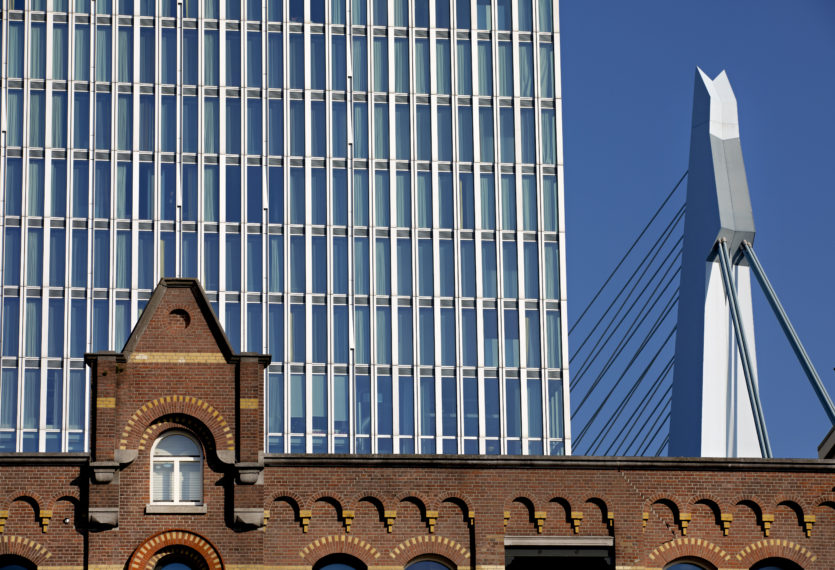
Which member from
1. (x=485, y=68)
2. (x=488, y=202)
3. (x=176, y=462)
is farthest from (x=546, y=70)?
(x=176, y=462)

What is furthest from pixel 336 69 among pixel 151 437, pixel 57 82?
pixel 151 437

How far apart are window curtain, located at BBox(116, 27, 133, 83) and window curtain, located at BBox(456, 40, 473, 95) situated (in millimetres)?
17902

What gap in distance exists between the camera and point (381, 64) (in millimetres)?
112438

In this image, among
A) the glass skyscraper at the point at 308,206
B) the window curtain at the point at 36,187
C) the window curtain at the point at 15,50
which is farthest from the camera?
the window curtain at the point at 15,50

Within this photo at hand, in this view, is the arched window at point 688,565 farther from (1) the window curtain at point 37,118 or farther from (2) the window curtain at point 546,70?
(1) the window curtain at point 37,118

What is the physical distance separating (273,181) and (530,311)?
15450mm

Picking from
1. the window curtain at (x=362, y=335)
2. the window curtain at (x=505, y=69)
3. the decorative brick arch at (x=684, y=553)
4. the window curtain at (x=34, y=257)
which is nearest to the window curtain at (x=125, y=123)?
the window curtain at (x=34, y=257)

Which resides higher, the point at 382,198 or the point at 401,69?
the point at 401,69

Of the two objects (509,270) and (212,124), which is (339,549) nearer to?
(509,270)

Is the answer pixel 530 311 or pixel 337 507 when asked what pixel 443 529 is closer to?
pixel 337 507

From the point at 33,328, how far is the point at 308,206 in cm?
1583

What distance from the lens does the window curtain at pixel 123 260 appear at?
10706 centimetres

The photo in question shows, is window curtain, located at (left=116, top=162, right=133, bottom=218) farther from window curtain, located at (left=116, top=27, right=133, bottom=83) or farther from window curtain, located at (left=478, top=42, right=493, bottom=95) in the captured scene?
window curtain, located at (left=478, top=42, right=493, bottom=95)

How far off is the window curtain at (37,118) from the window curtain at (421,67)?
20149mm
